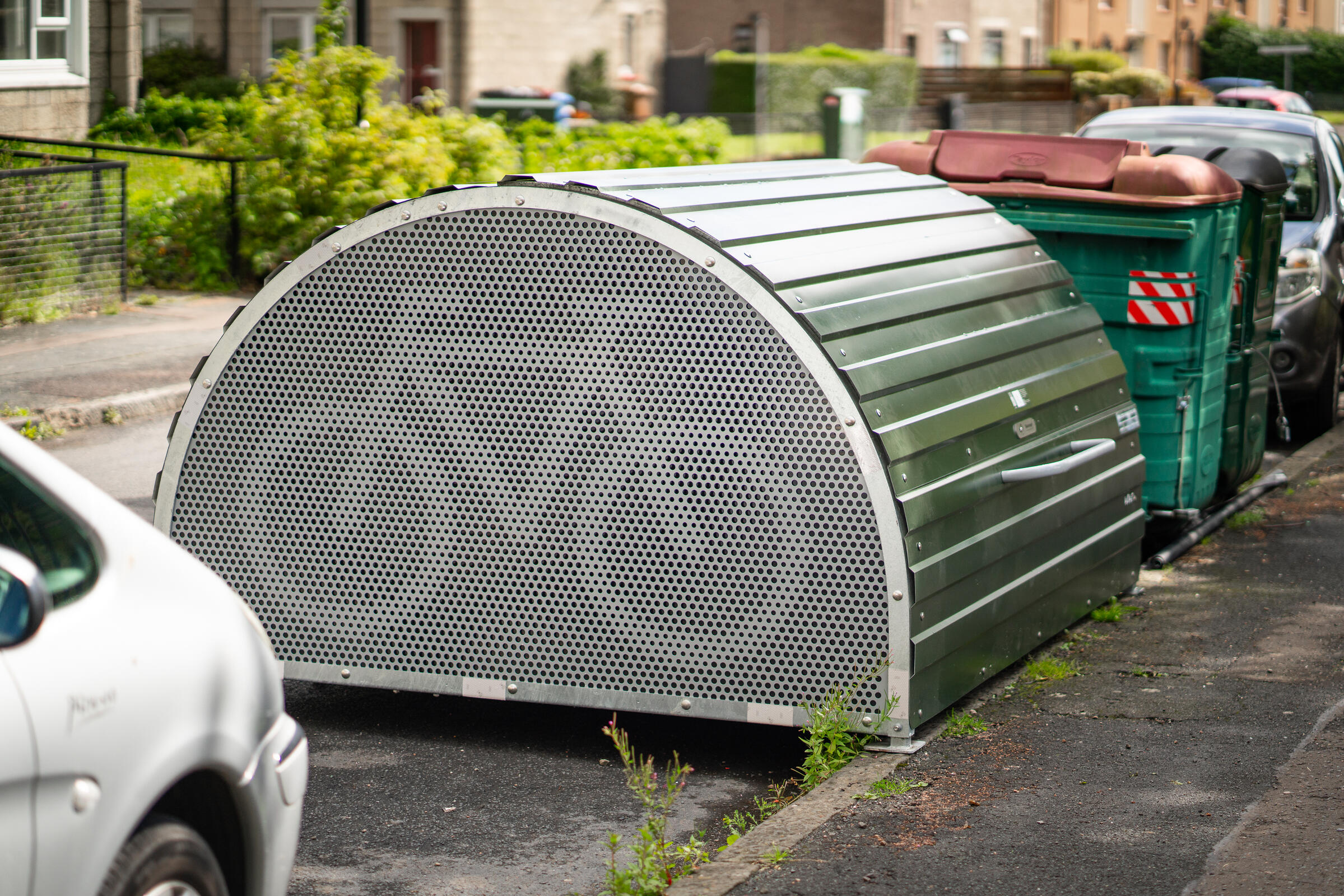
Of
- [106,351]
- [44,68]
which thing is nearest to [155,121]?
[44,68]

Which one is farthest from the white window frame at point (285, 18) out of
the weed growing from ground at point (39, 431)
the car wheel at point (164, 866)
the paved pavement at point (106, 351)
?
the car wheel at point (164, 866)

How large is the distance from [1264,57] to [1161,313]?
196 feet

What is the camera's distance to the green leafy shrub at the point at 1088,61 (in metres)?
48.2

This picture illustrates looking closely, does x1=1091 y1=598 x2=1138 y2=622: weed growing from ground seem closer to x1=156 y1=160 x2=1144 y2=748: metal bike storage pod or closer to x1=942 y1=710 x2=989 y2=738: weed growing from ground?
x1=156 y1=160 x2=1144 y2=748: metal bike storage pod

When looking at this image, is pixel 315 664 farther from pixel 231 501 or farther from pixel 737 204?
pixel 737 204

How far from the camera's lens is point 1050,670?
603cm

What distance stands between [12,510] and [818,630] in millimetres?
2564

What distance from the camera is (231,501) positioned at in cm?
536

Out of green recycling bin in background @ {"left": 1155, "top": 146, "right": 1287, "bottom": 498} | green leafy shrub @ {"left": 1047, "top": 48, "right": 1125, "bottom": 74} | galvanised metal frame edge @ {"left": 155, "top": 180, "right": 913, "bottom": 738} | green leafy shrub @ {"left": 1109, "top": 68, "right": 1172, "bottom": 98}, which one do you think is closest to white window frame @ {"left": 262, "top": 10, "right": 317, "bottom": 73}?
green leafy shrub @ {"left": 1109, "top": 68, "right": 1172, "bottom": 98}

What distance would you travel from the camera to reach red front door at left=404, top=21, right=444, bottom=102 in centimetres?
3425

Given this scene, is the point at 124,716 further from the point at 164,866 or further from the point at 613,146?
the point at 613,146

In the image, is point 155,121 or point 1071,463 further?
point 155,121

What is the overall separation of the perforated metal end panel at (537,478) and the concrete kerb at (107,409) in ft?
16.4

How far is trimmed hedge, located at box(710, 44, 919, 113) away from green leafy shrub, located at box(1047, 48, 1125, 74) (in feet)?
30.6
